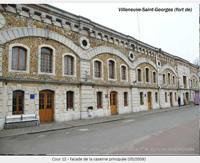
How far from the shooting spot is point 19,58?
10.7m

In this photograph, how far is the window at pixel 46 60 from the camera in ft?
38.9

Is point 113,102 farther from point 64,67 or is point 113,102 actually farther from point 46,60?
point 46,60

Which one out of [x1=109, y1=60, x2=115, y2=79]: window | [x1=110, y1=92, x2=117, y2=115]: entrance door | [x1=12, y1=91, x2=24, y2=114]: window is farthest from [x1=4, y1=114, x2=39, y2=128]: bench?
[x1=109, y1=60, x2=115, y2=79]: window

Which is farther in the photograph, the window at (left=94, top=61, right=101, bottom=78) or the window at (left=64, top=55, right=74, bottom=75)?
the window at (left=94, top=61, right=101, bottom=78)

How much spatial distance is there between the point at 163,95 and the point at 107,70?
44.1 ft

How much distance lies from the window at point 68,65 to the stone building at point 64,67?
0.30 feet

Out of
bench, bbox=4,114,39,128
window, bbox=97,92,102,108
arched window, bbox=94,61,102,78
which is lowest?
bench, bbox=4,114,39,128

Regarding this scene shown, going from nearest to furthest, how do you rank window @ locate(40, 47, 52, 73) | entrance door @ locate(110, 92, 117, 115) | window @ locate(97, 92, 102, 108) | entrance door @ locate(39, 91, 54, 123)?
1. entrance door @ locate(39, 91, 54, 123)
2. window @ locate(40, 47, 52, 73)
3. window @ locate(97, 92, 102, 108)
4. entrance door @ locate(110, 92, 117, 115)

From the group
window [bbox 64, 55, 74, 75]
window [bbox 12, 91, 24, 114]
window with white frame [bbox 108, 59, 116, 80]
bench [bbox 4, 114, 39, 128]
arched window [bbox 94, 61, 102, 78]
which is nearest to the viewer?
bench [bbox 4, 114, 39, 128]

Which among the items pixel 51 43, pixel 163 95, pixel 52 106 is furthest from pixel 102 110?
pixel 163 95

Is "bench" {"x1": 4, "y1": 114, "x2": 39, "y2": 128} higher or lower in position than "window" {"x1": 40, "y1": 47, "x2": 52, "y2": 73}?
lower

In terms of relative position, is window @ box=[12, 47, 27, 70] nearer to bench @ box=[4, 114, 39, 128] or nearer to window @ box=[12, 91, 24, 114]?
window @ box=[12, 91, 24, 114]

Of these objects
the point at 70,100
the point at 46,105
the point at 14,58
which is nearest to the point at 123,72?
the point at 70,100

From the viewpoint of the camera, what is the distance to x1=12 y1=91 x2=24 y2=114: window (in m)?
10.2
